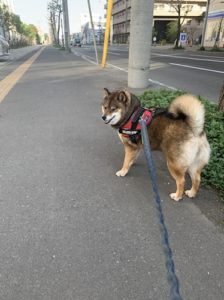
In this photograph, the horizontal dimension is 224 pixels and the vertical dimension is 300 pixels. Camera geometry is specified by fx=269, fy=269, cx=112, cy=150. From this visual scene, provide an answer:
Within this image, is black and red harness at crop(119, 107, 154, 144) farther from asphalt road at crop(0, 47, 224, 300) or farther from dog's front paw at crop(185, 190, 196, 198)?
dog's front paw at crop(185, 190, 196, 198)

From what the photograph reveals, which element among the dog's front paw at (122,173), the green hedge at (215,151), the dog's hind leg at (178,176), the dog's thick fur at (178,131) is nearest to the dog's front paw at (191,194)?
the dog's thick fur at (178,131)

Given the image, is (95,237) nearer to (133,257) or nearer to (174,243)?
(133,257)

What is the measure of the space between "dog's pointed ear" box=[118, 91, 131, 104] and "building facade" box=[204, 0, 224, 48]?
115ft

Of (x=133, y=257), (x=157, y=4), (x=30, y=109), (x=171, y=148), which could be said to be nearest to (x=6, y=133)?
(x=30, y=109)

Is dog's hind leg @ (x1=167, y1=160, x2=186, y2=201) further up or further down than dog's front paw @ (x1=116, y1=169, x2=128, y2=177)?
further up

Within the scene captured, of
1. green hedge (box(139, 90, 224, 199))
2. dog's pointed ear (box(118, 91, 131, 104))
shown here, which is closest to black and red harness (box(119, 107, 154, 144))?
dog's pointed ear (box(118, 91, 131, 104))

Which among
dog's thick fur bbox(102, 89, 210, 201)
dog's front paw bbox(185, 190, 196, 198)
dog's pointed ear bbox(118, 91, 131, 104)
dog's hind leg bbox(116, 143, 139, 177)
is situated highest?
dog's pointed ear bbox(118, 91, 131, 104)

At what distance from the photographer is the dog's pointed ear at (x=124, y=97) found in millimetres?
3172

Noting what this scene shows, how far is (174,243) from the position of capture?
98.0 inches

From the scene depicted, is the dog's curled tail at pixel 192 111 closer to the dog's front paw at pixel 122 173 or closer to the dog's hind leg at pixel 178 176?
the dog's hind leg at pixel 178 176

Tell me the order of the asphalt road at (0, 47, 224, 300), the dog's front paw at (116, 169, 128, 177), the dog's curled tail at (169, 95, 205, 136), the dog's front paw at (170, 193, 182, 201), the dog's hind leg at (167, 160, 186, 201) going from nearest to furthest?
1. the asphalt road at (0, 47, 224, 300)
2. the dog's curled tail at (169, 95, 205, 136)
3. the dog's hind leg at (167, 160, 186, 201)
4. the dog's front paw at (170, 193, 182, 201)
5. the dog's front paw at (116, 169, 128, 177)

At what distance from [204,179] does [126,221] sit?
4.42 ft

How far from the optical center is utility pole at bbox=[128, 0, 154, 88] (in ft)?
26.9

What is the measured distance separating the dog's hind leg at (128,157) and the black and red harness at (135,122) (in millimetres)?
250
